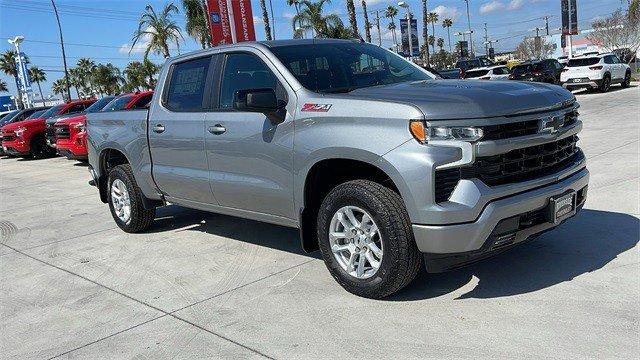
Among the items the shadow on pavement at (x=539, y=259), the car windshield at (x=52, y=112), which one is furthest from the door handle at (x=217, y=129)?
the car windshield at (x=52, y=112)

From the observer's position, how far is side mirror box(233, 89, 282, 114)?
430cm

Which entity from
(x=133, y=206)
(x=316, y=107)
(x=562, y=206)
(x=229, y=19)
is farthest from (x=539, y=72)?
(x=316, y=107)

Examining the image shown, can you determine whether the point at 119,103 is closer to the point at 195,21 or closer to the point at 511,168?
the point at 511,168

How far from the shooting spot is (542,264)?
4566 mm

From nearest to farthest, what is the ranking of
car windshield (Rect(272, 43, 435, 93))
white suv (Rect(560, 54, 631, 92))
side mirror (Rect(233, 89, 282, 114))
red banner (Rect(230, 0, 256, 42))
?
side mirror (Rect(233, 89, 282, 114)), car windshield (Rect(272, 43, 435, 93)), red banner (Rect(230, 0, 256, 42)), white suv (Rect(560, 54, 631, 92))

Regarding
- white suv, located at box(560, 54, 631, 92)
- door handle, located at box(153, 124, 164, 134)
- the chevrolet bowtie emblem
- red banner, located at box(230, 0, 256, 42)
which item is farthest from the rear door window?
white suv, located at box(560, 54, 631, 92)

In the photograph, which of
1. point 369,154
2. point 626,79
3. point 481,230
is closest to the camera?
point 481,230

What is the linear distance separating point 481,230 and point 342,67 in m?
1.94

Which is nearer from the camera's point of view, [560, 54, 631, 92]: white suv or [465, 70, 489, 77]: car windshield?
[560, 54, 631, 92]: white suv

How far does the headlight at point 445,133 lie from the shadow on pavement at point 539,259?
Result: 1.20m

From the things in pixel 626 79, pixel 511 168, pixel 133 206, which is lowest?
pixel 626 79

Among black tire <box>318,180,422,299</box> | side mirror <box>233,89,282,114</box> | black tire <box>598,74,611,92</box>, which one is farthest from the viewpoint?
black tire <box>598,74,611,92</box>

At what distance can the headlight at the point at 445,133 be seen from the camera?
3.60 meters

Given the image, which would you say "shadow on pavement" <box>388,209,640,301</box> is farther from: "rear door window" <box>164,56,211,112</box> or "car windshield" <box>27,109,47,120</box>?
"car windshield" <box>27,109,47,120</box>
